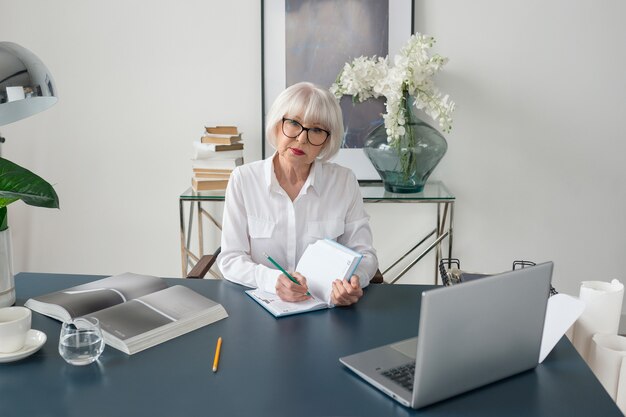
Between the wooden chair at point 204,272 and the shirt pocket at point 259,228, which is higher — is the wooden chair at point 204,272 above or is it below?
below

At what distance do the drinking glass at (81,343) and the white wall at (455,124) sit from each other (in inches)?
76.1

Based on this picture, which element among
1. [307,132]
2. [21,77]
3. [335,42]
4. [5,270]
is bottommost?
[5,270]

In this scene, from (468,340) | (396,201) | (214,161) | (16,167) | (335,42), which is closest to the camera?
(468,340)

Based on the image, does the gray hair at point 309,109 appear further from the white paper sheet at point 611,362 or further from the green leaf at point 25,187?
the white paper sheet at point 611,362

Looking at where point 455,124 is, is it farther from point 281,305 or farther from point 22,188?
point 22,188

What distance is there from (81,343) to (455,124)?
2.23 m

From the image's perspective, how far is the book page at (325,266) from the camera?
1635mm

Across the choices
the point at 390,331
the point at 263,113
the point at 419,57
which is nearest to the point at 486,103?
the point at 419,57

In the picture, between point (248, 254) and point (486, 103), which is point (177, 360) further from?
point (486, 103)

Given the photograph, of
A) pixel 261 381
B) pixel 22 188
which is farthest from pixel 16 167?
pixel 261 381

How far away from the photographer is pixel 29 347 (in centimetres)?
132

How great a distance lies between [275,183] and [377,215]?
3.90 ft

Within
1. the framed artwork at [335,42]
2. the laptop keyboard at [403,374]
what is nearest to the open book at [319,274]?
the laptop keyboard at [403,374]

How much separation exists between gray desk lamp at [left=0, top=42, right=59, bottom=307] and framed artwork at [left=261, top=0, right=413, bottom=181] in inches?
62.5
